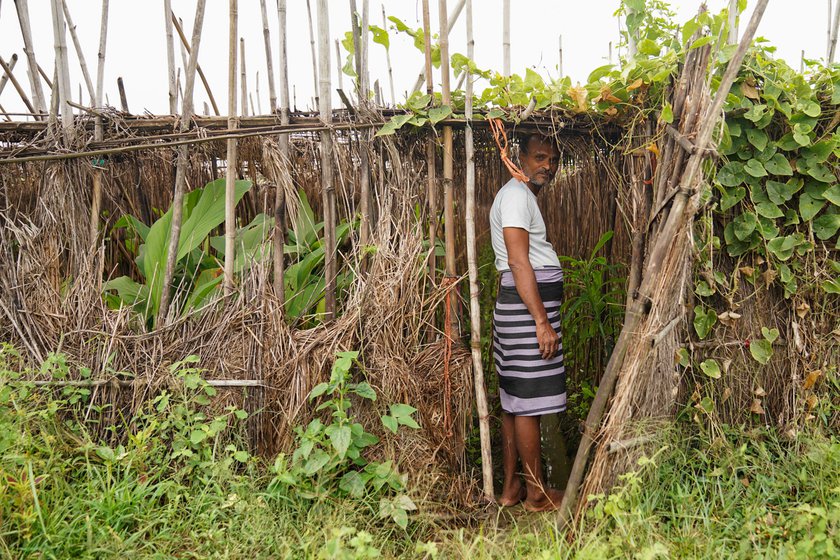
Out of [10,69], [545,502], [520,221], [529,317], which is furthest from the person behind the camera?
[10,69]

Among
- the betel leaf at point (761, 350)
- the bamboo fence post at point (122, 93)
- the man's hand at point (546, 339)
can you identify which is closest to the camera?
the man's hand at point (546, 339)

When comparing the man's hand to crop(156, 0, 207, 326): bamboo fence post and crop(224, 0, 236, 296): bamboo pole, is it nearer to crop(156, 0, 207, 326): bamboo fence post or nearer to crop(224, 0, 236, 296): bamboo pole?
crop(224, 0, 236, 296): bamboo pole

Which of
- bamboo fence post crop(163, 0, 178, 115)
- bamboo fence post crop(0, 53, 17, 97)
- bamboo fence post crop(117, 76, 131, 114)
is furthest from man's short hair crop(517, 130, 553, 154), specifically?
bamboo fence post crop(0, 53, 17, 97)

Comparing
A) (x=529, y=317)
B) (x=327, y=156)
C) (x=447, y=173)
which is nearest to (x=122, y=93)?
(x=327, y=156)

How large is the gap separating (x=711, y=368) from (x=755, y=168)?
0.98m

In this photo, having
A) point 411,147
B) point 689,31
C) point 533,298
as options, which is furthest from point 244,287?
point 689,31

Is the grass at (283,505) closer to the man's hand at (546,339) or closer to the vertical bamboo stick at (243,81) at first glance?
the man's hand at (546,339)

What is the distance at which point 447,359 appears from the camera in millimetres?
2879

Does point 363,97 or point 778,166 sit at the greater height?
point 363,97

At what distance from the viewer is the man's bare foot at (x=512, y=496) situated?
117 inches

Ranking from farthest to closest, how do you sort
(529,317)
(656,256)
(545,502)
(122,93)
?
(122,93) → (545,502) → (529,317) → (656,256)

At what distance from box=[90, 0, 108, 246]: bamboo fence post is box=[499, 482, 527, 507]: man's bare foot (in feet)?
8.10

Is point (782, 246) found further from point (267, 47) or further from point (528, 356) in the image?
point (267, 47)

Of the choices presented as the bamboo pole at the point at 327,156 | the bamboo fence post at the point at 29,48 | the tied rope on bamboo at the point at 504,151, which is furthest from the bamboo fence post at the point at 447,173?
the bamboo fence post at the point at 29,48
